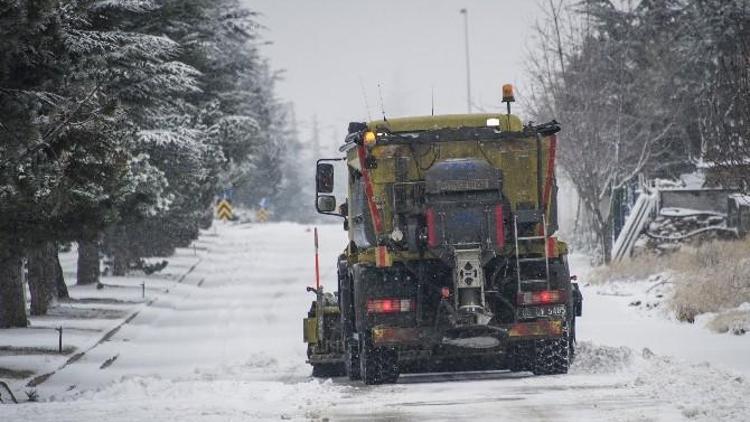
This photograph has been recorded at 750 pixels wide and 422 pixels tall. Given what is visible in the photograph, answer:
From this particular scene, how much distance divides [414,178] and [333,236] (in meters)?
50.6

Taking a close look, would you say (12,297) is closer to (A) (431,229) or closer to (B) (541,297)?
(A) (431,229)

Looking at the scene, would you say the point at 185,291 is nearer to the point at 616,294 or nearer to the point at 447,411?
the point at 616,294

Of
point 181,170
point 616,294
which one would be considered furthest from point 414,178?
point 181,170

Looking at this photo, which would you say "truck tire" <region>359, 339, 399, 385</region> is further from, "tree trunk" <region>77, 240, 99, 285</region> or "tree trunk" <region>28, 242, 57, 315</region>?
"tree trunk" <region>77, 240, 99, 285</region>

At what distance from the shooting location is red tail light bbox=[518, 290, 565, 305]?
47.0ft

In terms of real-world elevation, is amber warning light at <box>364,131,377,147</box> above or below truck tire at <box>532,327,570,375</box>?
above

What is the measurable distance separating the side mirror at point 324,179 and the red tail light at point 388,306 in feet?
6.43

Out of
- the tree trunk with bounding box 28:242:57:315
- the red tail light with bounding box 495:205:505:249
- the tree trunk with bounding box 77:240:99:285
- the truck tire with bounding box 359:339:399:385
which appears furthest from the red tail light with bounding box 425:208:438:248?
the tree trunk with bounding box 77:240:99:285

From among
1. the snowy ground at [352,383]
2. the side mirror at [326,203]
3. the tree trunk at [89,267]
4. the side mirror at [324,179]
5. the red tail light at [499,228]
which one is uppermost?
the side mirror at [324,179]

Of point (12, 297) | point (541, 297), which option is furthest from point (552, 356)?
point (12, 297)

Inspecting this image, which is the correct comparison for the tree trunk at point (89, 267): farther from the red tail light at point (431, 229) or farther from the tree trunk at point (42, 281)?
the red tail light at point (431, 229)

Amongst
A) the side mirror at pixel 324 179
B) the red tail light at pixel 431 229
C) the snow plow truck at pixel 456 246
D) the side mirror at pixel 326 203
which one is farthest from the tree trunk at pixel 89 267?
the red tail light at pixel 431 229

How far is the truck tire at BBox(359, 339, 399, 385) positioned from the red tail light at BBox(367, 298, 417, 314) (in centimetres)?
47

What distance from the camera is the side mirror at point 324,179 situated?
620 inches
